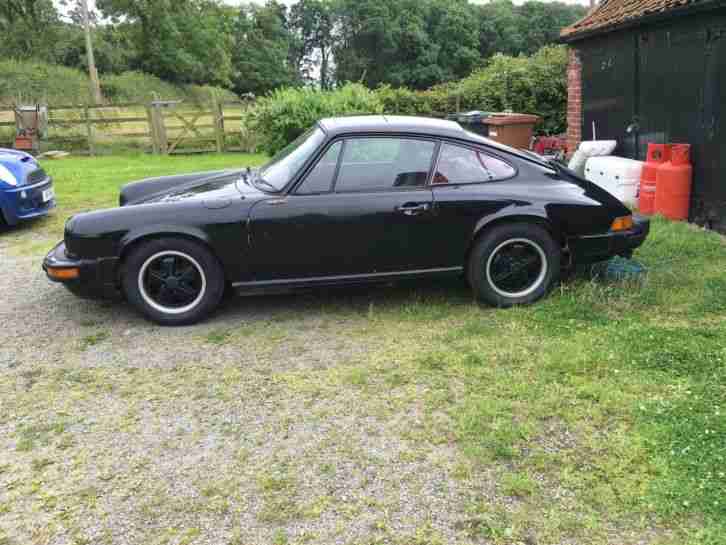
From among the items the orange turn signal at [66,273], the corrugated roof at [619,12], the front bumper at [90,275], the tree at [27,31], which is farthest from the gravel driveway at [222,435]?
the tree at [27,31]

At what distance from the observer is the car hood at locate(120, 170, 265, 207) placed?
459 cm

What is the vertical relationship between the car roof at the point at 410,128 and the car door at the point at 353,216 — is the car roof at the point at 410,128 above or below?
above

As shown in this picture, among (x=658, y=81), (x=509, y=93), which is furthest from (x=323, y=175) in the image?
(x=509, y=93)

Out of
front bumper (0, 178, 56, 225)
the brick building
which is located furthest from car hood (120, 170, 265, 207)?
the brick building

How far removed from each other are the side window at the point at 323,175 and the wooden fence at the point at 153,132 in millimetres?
13656

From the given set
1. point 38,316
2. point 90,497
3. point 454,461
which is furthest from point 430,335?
point 38,316

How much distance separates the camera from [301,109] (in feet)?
42.8

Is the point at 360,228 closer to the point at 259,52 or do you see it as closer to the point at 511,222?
the point at 511,222

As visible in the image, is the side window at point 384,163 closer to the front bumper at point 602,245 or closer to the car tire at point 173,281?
the car tire at point 173,281

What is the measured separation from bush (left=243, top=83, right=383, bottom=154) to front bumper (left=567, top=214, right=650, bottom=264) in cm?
873

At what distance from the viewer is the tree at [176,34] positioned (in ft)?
154

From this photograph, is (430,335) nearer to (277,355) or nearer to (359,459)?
(277,355)

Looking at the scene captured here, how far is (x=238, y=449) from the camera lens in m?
3.05

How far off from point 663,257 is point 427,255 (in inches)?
95.3
